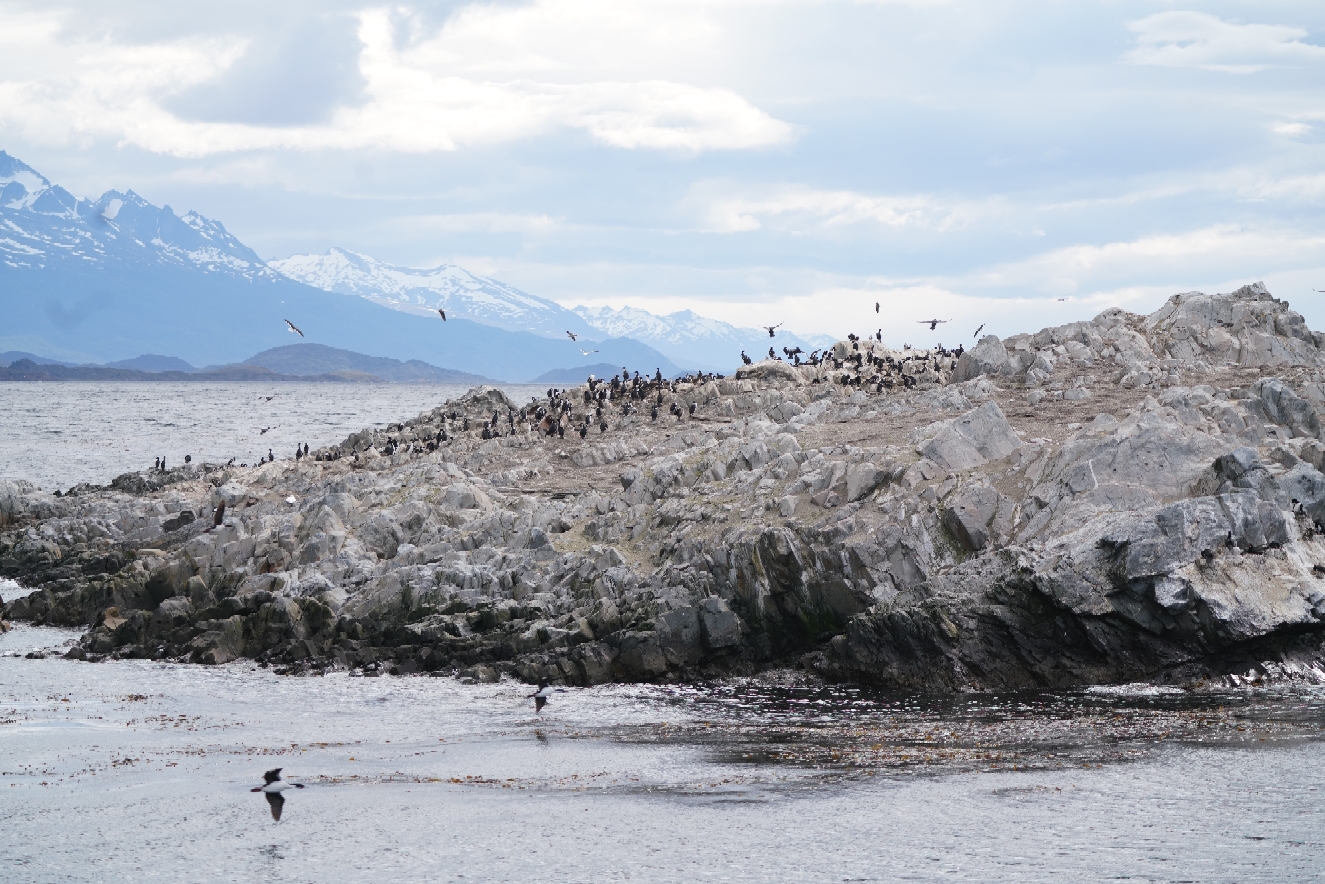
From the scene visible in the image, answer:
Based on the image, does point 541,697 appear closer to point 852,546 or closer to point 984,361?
point 852,546

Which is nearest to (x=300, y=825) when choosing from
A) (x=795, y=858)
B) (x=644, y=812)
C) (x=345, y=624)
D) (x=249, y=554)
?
(x=644, y=812)

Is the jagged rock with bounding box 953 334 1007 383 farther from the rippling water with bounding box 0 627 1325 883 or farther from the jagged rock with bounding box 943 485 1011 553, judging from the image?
the rippling water with bounding box 0 627 1325 883

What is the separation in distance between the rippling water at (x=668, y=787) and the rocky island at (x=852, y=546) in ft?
6.15

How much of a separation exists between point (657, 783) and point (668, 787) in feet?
1.21

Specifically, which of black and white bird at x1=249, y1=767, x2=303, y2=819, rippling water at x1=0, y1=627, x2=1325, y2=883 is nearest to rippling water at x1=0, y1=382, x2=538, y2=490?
rippling water at x1=0, y1=627, x2=1325, y2=883

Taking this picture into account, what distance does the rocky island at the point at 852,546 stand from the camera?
1264 inches

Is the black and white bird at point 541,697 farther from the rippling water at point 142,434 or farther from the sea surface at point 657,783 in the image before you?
the rippling water at point 142,434

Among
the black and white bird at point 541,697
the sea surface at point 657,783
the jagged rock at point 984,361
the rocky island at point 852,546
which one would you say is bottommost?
the sea surface at point 657,783

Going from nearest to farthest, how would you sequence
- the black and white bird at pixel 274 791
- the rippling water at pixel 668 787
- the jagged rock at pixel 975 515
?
1. the rippling water at pixel 668 787
2. the black and white bird at pixel 274 791
3. the jagged rock at pixel 975 515

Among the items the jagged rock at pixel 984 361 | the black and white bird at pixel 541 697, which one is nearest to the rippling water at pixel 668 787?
the black and white bird at pixel 541 697

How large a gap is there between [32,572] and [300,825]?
39.7 meters

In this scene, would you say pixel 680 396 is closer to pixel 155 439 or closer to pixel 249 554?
pixel 249 554

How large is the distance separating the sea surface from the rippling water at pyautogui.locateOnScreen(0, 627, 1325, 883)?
0.25 ft

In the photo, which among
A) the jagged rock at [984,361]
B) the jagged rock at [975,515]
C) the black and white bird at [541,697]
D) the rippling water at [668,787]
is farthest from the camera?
the jagged rock at [984,361]
